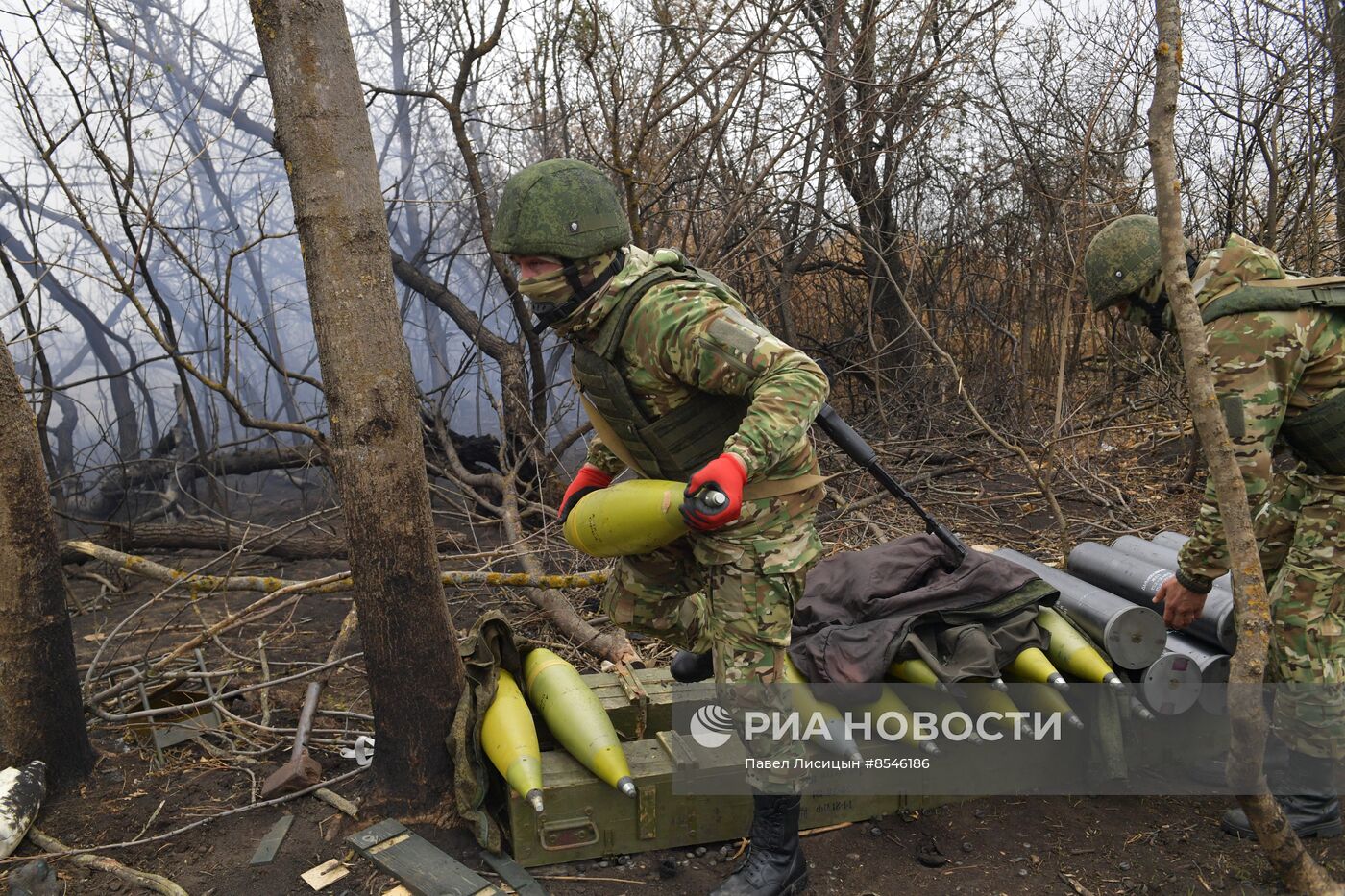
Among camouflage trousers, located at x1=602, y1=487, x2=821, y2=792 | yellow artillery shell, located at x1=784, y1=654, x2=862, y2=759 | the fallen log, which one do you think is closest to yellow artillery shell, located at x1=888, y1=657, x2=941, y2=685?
yellow artillery shell, located at x1=784, y1=654, x2=862, y2=759

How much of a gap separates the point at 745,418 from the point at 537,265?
2.57ft

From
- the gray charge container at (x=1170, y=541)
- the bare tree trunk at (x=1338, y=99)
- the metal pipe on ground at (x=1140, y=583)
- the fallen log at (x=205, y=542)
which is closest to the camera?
the metal pipe on ground at (x=1140, y=583)

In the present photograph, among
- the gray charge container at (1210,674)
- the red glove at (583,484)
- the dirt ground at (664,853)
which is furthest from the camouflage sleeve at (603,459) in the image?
the gray charge container at (1210,674)

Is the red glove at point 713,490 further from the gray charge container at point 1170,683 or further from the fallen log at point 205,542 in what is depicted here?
A: the fallen log at point 205,542

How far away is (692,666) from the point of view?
3598mm

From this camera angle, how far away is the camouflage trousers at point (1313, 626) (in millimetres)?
2924

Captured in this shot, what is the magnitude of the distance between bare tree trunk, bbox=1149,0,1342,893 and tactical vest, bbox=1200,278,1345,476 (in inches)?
28.2

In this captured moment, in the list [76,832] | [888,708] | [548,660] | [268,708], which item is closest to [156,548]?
[268,708]

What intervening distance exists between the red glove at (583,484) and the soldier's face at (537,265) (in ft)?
2.36

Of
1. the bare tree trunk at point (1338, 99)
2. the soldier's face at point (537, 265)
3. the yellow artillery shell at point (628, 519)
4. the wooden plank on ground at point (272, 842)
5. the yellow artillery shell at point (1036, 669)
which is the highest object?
the bare tree trunk at point (1338, 99)

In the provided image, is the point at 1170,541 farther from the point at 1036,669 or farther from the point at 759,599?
the point at 759,599

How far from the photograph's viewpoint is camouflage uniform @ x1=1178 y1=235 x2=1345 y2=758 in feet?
9.13

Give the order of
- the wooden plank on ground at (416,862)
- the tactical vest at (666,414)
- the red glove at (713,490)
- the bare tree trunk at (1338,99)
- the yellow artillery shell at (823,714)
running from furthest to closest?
the bare tree trunk at (1338,99), the yellow artillery shell at (823,714), the tactical vest at (666,414), the wooden plank on ground at (416,862), the red glove at (713,490)

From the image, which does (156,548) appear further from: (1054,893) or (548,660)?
(1054,893)
